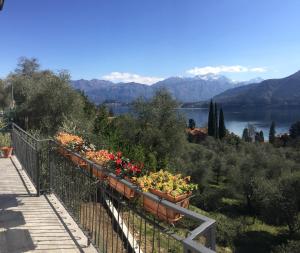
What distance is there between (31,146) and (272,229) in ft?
92.5

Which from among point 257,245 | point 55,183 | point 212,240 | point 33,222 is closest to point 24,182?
point 55,183

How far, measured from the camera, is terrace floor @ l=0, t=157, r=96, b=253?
13.3 feet

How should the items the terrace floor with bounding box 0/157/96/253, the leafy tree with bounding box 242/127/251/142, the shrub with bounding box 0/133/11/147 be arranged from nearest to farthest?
the terrace floor with bounding box 0/157/96/253 → the shrub with bounding box 0/133/11/147 → the leafy tree with bounding box 242/127/251/142

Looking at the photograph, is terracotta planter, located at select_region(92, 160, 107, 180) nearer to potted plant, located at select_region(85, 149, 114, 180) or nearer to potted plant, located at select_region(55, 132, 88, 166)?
potted plant, located at select_region(85, 149, 114, 180)

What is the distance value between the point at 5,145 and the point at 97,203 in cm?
746

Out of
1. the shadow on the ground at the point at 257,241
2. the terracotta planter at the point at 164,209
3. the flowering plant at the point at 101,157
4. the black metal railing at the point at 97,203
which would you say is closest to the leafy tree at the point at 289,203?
the shadow on the ground at the point at 257,241

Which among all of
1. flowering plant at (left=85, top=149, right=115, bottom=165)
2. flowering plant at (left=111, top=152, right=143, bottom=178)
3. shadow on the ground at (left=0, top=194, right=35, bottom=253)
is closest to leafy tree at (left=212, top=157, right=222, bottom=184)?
shadow on the ground at (left=0, top=194, right=35, bottom=253)

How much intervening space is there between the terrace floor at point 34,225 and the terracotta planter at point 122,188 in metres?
0.79

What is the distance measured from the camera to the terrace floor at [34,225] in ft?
13.3

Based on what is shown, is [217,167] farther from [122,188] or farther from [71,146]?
[122,188]

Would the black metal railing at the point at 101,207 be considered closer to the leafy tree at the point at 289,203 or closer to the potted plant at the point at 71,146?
the potted plant at the point at 71,146

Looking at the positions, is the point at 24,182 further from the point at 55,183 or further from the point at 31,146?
the point at 55,183

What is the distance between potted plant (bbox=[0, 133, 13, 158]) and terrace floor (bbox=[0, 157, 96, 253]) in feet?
13.2

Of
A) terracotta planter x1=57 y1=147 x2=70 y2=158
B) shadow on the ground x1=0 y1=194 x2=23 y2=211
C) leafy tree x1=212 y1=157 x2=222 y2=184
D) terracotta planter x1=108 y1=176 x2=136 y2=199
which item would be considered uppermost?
terracotta planter x1=57 y1=147 x2=70 y2=158
